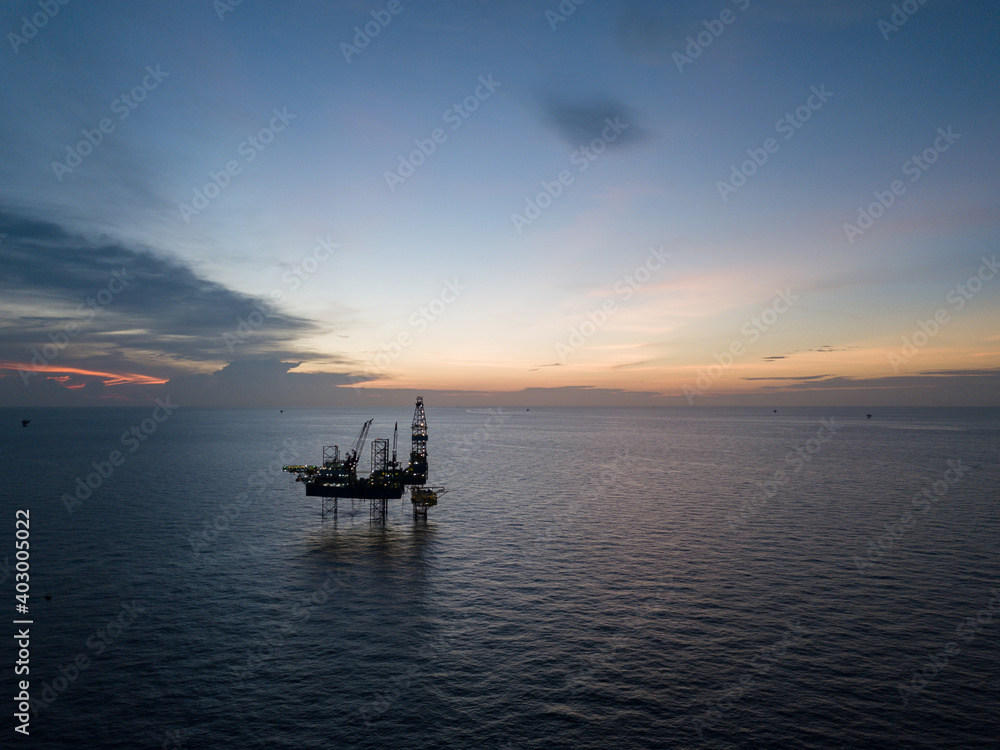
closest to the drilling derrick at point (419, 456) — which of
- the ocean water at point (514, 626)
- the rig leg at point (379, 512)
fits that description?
the rig leg at point (379, 512)

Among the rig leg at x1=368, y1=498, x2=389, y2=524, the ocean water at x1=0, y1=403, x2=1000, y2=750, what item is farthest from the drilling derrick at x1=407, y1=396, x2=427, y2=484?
the ocean water at x1=0, y1=403, x2=1000, y2=750

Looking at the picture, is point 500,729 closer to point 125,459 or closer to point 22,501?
point 22,501

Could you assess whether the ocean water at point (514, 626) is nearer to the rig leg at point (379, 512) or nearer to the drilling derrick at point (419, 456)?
the rig leg at point (379, 512)

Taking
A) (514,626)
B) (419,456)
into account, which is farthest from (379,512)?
(514,626)

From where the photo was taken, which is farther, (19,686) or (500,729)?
(19,686)

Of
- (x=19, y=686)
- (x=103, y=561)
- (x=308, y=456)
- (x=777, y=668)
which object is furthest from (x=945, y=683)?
(x=308, y=456)

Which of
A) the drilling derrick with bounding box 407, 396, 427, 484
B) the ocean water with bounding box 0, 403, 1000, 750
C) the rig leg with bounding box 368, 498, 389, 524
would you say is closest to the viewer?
the ocean water with bounding box 0, 403, 1000, 750

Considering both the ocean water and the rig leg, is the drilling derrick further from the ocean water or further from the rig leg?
the ocean water

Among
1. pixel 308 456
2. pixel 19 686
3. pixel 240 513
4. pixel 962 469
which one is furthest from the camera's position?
pixel 308 456
